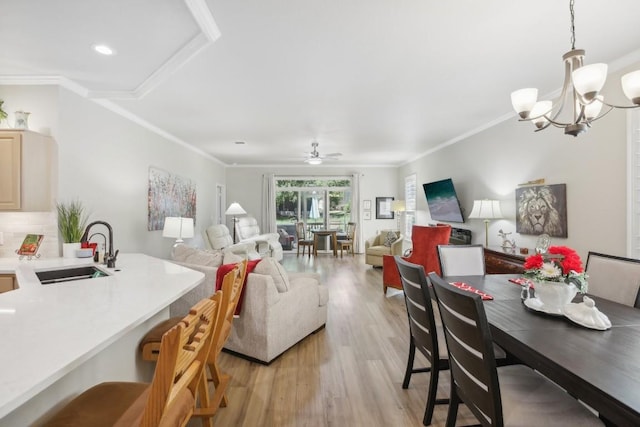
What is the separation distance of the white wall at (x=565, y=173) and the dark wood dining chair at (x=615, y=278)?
1.01m

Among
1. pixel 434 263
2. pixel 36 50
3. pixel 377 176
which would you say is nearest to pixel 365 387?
pixel 434 263

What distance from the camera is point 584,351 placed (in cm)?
124

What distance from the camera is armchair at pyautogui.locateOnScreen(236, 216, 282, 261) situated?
7.04 metres

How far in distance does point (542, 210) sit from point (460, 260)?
5.65 ft

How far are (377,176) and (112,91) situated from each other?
7081 millimetres

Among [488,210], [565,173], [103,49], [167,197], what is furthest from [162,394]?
[167,197]

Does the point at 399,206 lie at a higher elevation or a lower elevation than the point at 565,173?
lower

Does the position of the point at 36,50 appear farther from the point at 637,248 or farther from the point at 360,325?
the point at 637,248

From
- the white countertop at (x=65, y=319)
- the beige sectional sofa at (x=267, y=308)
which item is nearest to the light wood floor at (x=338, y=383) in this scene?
the beige sectional sofa at (x=267, y=308)

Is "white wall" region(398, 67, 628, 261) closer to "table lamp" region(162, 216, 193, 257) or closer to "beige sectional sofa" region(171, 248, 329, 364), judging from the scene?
"beige sectional sofa" region(171, 248, 329, 364)

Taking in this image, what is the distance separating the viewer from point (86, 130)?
3385mm

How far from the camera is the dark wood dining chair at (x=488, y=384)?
1226 mm

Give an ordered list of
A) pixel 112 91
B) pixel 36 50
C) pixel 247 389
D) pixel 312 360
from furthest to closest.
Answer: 1. pixel 112 91
2. pixel 312 360
3. pixel 36 50
4. pixel 247 389

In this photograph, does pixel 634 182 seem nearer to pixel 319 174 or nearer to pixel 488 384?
pixel 488 384
